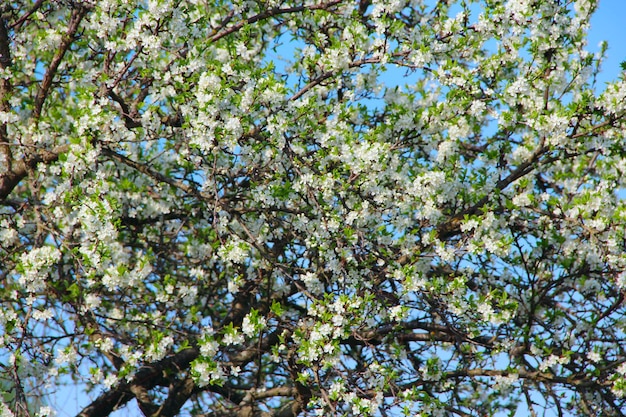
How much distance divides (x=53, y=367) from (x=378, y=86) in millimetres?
4602

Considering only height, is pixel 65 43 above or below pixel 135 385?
above

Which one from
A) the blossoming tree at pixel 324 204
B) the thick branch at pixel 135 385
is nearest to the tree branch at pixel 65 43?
the blossoming tree at pixel 324 204

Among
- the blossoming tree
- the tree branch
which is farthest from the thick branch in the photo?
the tree branch

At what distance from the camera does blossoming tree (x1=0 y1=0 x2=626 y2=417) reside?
6.58 meters

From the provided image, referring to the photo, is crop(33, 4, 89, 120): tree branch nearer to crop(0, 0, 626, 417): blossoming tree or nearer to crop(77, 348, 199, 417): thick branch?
crop(0, 0, 626, 417): blossoming tree

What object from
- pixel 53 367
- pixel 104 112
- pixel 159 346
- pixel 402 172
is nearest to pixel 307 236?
pixel 402 172

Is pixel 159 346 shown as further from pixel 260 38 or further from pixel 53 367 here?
pixel 260 38

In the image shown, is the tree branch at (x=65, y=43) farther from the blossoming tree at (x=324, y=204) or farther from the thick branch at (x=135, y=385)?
the thick branch at (x=135, y=385)

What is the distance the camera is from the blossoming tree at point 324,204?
6582mm

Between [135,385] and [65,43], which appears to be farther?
[135,385]

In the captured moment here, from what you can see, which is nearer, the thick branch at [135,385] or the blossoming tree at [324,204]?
the blossoming tree at [324,204]

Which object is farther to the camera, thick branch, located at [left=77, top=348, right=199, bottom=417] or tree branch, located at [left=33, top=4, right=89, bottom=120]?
thick branch, located at [left=77, top=348, right=199, bottom=417]

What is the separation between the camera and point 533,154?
25.1 ft

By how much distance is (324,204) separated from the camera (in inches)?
267
